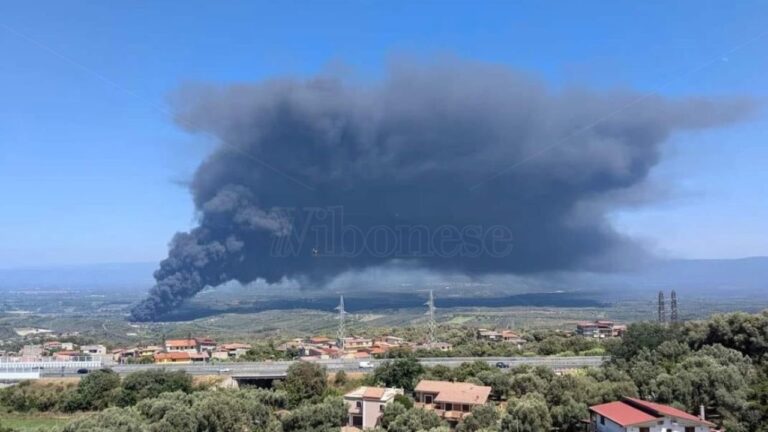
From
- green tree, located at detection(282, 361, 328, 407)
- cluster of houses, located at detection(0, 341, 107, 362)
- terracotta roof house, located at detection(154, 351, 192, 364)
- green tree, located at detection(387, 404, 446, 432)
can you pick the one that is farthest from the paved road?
green tree, located at detection(387, 404, 446, 432)

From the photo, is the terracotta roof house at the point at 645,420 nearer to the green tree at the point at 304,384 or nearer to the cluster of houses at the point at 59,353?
the green tree at the point at 304,384

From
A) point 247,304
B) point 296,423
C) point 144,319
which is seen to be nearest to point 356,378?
point 296,423

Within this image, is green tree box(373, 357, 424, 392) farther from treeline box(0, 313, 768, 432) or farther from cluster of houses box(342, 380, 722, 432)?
cluster of houses box(342, 380, 722, 432)

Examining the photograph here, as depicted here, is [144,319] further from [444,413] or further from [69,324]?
[444,413]

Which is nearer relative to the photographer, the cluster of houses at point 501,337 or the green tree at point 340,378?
the green tree at point 340,378

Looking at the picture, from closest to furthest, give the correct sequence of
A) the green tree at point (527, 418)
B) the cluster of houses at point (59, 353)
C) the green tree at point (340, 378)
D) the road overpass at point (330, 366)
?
the green tree at point (527, 418) → the green tree at point (340, 378) → the road overpass at point (330, 366) → the cluster of houses at point (59, 353)

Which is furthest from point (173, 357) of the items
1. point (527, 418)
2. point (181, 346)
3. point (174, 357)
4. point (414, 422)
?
point (527, 418)

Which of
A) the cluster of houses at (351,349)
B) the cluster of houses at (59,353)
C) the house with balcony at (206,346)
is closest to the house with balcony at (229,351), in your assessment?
the house with balcony at (206,346)
